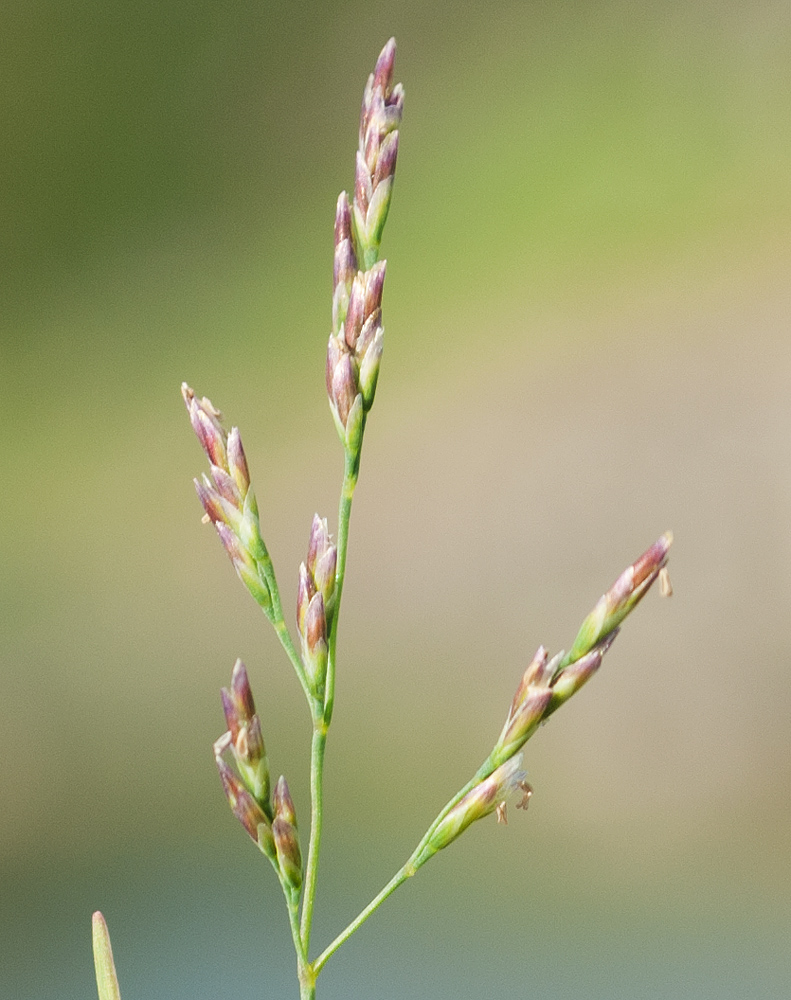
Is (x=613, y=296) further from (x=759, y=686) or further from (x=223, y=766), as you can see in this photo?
(x=223, y=766)

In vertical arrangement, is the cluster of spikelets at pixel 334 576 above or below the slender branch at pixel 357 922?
above

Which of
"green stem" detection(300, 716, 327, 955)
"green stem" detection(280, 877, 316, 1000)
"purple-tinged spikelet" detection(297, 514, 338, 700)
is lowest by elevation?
"green stem" detection(280, 877, 316, 1000)

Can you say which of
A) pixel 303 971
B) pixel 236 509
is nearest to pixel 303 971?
pixel 303 971

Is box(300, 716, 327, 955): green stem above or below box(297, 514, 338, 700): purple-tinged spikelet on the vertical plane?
below

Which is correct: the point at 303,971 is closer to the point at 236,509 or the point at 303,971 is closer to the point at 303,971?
the point at 303,971

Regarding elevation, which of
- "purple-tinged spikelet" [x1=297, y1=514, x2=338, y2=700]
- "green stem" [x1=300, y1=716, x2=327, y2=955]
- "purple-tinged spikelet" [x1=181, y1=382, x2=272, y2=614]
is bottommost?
"green stem" [x1=300, y1=716, x2=327, y2=955]

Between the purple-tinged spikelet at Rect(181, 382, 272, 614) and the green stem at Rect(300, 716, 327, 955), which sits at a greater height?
the purple-tinged spikelet at Rect(181, 382, 272, 614)

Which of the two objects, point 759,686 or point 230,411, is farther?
point 230,411

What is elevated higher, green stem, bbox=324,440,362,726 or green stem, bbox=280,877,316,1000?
green stem, bbox=324,440,362,726

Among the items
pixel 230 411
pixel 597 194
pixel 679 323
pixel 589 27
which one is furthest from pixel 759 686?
pixel 589 27
